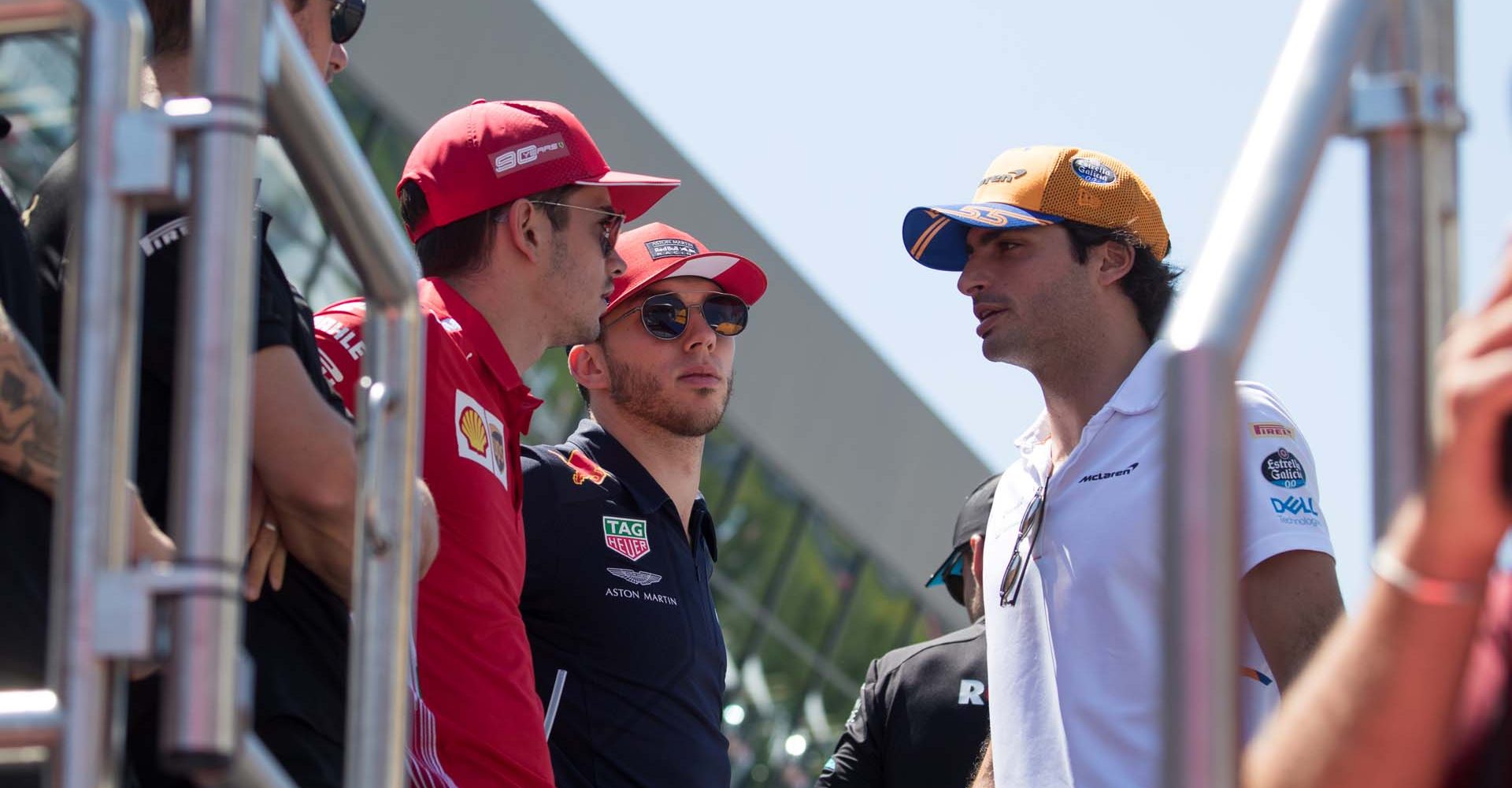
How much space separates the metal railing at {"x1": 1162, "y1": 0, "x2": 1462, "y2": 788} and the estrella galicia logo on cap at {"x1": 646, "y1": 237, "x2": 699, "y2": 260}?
12.2ft

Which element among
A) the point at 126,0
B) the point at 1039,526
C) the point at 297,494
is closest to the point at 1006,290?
the point at 1039,526

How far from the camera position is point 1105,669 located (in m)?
3.48

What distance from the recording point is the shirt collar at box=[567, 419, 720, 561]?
14.5ft

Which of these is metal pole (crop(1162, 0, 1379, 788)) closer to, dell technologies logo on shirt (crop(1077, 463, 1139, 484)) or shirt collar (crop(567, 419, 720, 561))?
dell technologies logo on shirt (crop(1077, 463, 1139, 484))

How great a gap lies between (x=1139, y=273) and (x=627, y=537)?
1.34 meters

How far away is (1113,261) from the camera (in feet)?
14.4

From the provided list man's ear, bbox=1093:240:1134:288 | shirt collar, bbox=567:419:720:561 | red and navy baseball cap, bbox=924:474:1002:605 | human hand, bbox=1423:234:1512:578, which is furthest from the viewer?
red and navy baseball cap, bbox=924:474:1002:605

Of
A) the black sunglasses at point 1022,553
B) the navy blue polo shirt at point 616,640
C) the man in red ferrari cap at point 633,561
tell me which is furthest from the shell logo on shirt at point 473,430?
the black sunglasses at point 1022,553

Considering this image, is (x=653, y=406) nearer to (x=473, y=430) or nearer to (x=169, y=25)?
(x=473, y=430)

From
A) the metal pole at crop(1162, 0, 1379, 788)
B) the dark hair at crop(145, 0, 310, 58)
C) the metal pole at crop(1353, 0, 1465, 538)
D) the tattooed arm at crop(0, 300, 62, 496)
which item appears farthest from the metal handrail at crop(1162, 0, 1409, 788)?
the dark hair at crop(145, 0, 310, 58)

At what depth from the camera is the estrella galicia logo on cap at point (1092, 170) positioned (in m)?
4.42

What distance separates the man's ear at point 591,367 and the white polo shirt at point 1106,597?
1.52 m

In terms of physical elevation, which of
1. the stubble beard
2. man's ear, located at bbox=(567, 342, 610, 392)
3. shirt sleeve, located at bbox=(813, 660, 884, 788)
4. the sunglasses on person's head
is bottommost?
shirt sleeve, located at bbox=(813, 660, 884, 788)

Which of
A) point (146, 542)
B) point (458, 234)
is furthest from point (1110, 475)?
point (146, 542)
